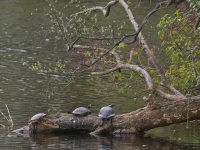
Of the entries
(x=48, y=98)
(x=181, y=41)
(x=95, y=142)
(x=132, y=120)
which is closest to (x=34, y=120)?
(x=95, y=142)

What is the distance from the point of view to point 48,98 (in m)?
17.8

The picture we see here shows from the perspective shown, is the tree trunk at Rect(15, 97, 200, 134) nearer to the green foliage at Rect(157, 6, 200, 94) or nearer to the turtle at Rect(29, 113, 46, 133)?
the turtle at Rect(29, 113, 46, 133)

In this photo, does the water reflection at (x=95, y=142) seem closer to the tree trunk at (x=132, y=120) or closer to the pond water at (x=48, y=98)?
the pond water at (x=48, y=98)

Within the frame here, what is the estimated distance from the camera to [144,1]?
46094 millimetres

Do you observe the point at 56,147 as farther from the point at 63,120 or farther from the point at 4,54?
the point at 4,54

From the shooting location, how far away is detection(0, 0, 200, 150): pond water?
482 inches

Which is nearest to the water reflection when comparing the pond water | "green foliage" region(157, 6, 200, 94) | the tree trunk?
the pond water

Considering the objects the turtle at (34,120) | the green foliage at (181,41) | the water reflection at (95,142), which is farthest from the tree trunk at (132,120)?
the green foliage at (181,41)

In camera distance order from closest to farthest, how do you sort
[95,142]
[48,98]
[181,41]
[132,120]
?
[95,142] → [132,120] → [181,41] → [48,98]

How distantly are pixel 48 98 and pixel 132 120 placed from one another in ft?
18.2

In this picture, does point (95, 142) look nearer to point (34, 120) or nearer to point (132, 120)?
point (132, 120)

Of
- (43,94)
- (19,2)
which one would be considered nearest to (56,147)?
(43,94)

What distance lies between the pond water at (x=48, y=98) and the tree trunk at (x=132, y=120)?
0.23 metres

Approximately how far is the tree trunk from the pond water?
8.9 inches
